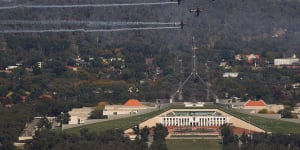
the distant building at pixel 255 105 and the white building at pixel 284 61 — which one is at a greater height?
the white building at pixel 284 61

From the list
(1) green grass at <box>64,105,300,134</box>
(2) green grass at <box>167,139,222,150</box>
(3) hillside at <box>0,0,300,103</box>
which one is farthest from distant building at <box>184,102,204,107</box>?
(2) green grass at <box>167,139,222,150</box>

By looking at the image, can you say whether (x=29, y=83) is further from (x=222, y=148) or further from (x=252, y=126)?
(x=222, y=148)

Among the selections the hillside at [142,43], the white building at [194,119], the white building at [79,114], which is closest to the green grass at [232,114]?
the white building at [194,119]

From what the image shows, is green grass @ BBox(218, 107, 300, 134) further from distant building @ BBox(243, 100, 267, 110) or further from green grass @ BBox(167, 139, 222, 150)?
green grass @ BBox(167, 139, 222, 150)

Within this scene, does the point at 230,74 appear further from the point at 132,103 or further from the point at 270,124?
the point at 270,124

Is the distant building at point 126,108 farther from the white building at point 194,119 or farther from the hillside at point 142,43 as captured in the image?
the hillside at point 142,43

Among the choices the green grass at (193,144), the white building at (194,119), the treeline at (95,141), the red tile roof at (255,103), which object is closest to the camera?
the treeline at (95,141)
